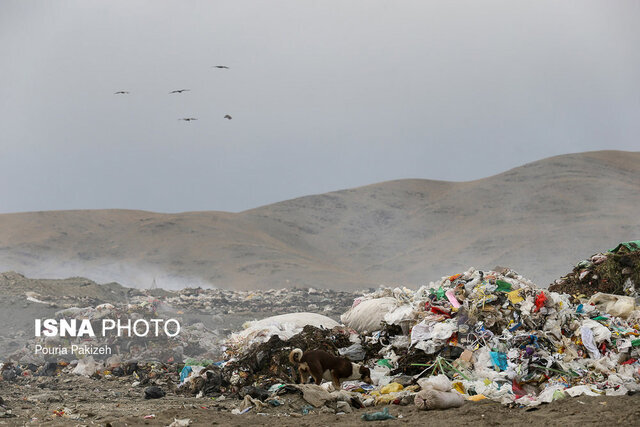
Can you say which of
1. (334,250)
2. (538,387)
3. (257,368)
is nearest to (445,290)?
(538,387)

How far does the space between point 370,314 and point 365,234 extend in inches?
1979

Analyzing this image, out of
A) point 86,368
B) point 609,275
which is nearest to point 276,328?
point 86,368

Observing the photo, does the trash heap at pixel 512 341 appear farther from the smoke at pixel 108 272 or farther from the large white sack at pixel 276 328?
the smoke at pixel 108 272

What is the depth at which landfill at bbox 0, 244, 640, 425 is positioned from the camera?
689 centimetres

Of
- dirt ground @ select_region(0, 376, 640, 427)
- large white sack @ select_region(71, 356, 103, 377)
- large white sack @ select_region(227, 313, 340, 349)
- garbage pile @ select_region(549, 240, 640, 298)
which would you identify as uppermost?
garbage pile @ select_region(549, 240, 640, 298)

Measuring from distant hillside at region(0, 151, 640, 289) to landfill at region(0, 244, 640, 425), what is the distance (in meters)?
Result: 28.8

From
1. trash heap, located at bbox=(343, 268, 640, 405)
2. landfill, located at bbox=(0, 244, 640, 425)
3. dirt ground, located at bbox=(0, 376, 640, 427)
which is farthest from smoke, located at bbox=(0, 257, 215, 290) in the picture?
trash heap, located at bbox=(343, 268, 640, 405)

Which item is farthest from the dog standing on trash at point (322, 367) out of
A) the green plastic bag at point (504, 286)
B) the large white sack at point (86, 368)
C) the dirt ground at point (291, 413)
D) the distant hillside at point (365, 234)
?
the distant hillside at point (365, 234)

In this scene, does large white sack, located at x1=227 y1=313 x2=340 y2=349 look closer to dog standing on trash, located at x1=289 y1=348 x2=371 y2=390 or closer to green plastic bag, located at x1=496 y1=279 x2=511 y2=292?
dog standing on trash, located at x1=289 y1=348 x2=371 y2=390

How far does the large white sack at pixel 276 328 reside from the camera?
10.1 m

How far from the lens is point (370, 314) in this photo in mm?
10047

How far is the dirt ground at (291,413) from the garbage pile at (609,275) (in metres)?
4.58

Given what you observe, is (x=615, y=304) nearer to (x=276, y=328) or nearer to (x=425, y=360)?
(x=425, y=360)

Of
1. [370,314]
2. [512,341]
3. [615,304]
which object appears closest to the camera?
[512,341]
